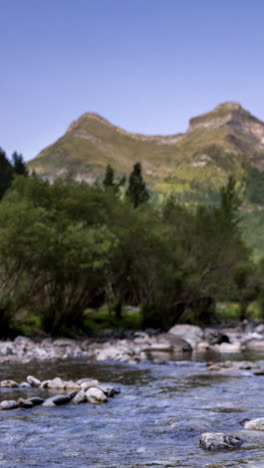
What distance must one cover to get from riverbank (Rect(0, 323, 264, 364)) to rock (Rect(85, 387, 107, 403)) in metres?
10.9

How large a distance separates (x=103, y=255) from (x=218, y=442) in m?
26.0

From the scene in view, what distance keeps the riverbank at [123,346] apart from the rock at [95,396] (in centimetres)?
1085

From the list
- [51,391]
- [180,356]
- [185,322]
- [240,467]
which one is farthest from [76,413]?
[185,322]

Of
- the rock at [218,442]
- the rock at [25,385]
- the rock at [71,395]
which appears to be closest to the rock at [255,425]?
the rock at [218,442]

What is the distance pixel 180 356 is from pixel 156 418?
1775 cm

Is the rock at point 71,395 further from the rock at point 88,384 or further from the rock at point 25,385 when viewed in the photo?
the rock at point 25,385

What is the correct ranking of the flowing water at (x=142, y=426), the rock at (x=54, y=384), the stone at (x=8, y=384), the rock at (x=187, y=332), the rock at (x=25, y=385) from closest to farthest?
1. the flowing water at (x=142, y=426)
2. the rock at (x=54, y=384)
3. the stone at (x=8, y=384)
4. the rock at (x=25, y=385)
5. the rock at (x=187, y=332)

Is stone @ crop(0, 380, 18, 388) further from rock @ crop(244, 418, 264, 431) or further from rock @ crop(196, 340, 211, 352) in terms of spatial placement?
rock @ crop(196, 340, 211, 352)

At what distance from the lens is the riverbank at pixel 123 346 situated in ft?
92.3

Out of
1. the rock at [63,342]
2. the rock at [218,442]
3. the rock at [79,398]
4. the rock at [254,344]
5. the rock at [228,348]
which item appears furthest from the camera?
the rock at [254,344]

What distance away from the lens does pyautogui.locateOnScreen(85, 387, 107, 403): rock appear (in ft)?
50.6

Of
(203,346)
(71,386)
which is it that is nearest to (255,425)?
(71,386)

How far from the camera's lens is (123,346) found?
3359 centimetres

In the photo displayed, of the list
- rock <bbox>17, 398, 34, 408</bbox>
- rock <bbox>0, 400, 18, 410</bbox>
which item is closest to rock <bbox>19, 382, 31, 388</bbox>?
rock <bbox>17, 398, 34, 408</bbox>
